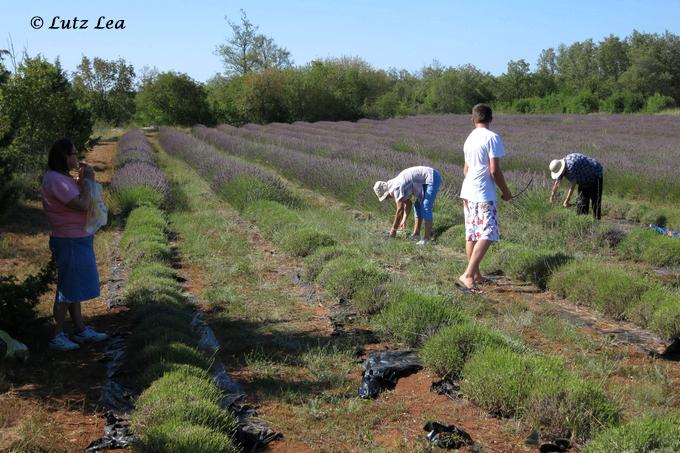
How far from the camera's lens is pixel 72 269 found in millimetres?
5035

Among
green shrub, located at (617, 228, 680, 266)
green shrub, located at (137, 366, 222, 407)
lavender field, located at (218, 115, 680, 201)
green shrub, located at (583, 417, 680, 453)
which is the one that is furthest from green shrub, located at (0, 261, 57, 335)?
lavender field, located at (218, 115, 680, 201)

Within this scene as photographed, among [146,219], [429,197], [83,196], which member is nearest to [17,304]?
[83,196]

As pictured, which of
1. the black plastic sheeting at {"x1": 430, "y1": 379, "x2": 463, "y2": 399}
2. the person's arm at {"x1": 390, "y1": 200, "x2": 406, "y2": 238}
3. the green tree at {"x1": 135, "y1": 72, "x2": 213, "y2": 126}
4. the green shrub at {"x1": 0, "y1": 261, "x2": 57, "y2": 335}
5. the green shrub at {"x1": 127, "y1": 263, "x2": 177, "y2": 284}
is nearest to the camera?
the black plastic sheeting at {"x1": 430, "y1": 379, "x2": 463, "y2": 399}


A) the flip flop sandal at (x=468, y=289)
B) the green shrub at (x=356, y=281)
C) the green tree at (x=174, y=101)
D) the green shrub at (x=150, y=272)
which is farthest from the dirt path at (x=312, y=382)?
the green tree at (x=174, y=101)

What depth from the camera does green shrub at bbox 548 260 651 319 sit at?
5.70m

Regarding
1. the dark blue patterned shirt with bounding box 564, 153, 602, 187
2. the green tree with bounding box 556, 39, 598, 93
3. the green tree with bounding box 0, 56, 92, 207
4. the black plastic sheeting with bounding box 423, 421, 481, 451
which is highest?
the green tree with bounding box 556, 39, 598, 93

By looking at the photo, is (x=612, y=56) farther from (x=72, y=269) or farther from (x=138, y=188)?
(x=72, y=269)

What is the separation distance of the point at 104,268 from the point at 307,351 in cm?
392

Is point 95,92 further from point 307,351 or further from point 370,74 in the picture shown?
point 307,351

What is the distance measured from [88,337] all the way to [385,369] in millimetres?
2297

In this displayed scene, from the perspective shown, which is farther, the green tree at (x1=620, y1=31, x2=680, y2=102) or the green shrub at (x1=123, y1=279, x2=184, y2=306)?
the green tree at (x1=620, y1=31, x2=680, y2=102)

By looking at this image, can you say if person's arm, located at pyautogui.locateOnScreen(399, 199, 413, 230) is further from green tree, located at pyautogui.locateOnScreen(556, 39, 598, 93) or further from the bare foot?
green tree, located at pyautogui.locateOnScreen(556, 39, 598, 93)

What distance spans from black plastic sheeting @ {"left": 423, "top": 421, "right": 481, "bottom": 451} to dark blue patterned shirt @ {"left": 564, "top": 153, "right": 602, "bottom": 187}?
5.90 meters

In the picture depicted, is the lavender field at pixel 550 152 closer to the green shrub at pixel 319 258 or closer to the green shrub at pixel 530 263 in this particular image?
the green shrub at pixel 530 263
